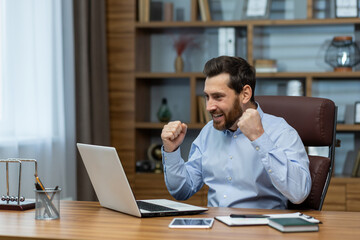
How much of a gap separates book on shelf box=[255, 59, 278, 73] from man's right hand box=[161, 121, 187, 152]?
6.94 ft

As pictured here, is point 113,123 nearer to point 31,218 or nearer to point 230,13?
point 230,13

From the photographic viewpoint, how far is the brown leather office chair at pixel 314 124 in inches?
87.6

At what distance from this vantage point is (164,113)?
440cm

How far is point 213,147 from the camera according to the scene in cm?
235

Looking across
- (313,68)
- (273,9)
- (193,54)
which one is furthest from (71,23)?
(313,68)

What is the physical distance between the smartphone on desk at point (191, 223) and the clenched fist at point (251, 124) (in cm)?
39

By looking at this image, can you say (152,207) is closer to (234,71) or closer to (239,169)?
(239,169)

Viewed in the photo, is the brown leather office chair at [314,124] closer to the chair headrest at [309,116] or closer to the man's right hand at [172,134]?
the chair headrest at [309,116]

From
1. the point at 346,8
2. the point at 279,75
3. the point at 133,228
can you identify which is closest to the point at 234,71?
the point at 133,228

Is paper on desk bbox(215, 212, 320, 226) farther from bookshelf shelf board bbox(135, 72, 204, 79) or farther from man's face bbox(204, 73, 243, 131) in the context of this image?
bookshelf shelf board bbox(135, 72, 204, 79)

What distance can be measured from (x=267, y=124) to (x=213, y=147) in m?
0.24

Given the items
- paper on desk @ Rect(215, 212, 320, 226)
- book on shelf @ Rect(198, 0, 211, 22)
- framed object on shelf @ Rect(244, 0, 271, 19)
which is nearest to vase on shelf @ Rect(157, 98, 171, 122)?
book on shelf @ Rect(198, 0, 211, 22)

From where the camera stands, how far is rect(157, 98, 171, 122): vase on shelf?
14.4 ft

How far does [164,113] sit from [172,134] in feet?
7.38
